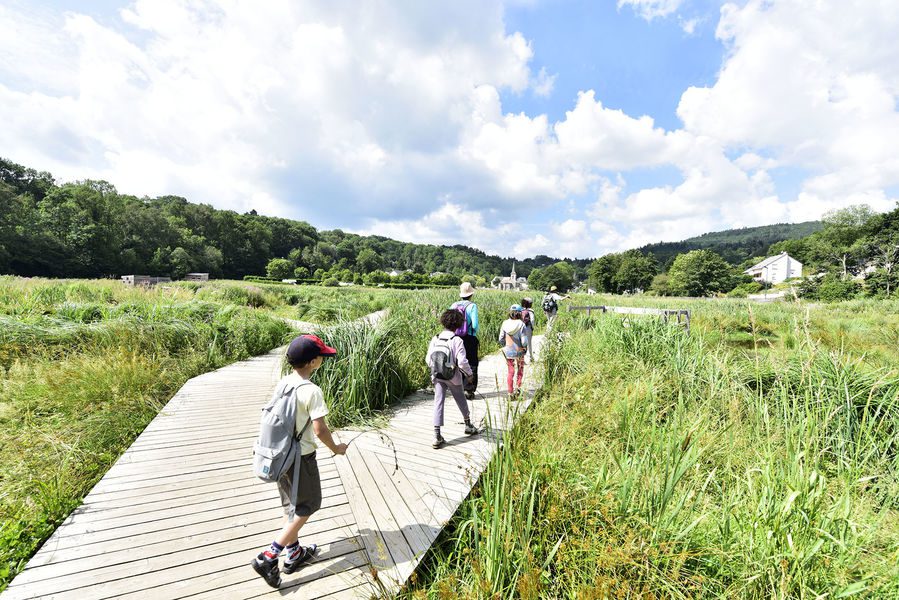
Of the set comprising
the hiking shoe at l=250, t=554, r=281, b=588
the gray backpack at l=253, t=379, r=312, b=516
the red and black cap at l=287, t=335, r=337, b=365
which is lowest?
the hiking shoe at l=250, t=554, r=281, b=588

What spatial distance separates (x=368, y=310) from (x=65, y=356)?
7.96m

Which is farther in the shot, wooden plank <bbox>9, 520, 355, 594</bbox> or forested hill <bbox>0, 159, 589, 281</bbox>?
forested hill <bbox>0, 159, 589, 281</bbox>

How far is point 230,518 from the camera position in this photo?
8.07 ft

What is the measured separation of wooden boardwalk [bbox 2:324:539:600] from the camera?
191 centimetres

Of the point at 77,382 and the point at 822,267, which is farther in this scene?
the point at 822,267

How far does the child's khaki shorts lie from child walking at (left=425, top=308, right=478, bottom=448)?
1.56 metres

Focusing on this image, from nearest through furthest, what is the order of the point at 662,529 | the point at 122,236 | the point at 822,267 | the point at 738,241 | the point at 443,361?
the point at 662,529
the point at 443,361
the point at 822,267
the point at 122,236
the point at 738,241

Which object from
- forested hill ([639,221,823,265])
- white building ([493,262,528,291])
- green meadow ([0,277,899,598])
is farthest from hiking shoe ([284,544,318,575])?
forested hill ([639,221,823,265])

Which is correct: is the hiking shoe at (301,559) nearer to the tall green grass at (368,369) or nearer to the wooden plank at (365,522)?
the wooden plank at (365,522)

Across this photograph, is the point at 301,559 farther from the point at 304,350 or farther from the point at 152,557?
the point at 304,350

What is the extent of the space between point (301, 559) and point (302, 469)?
60 centimetres

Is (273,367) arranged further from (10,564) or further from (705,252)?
(705,252)

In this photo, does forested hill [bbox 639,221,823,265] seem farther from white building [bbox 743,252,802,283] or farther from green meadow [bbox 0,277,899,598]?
green meadow [bbox 0,277,899,598]

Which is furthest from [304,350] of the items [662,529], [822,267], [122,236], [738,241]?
[738,241]
